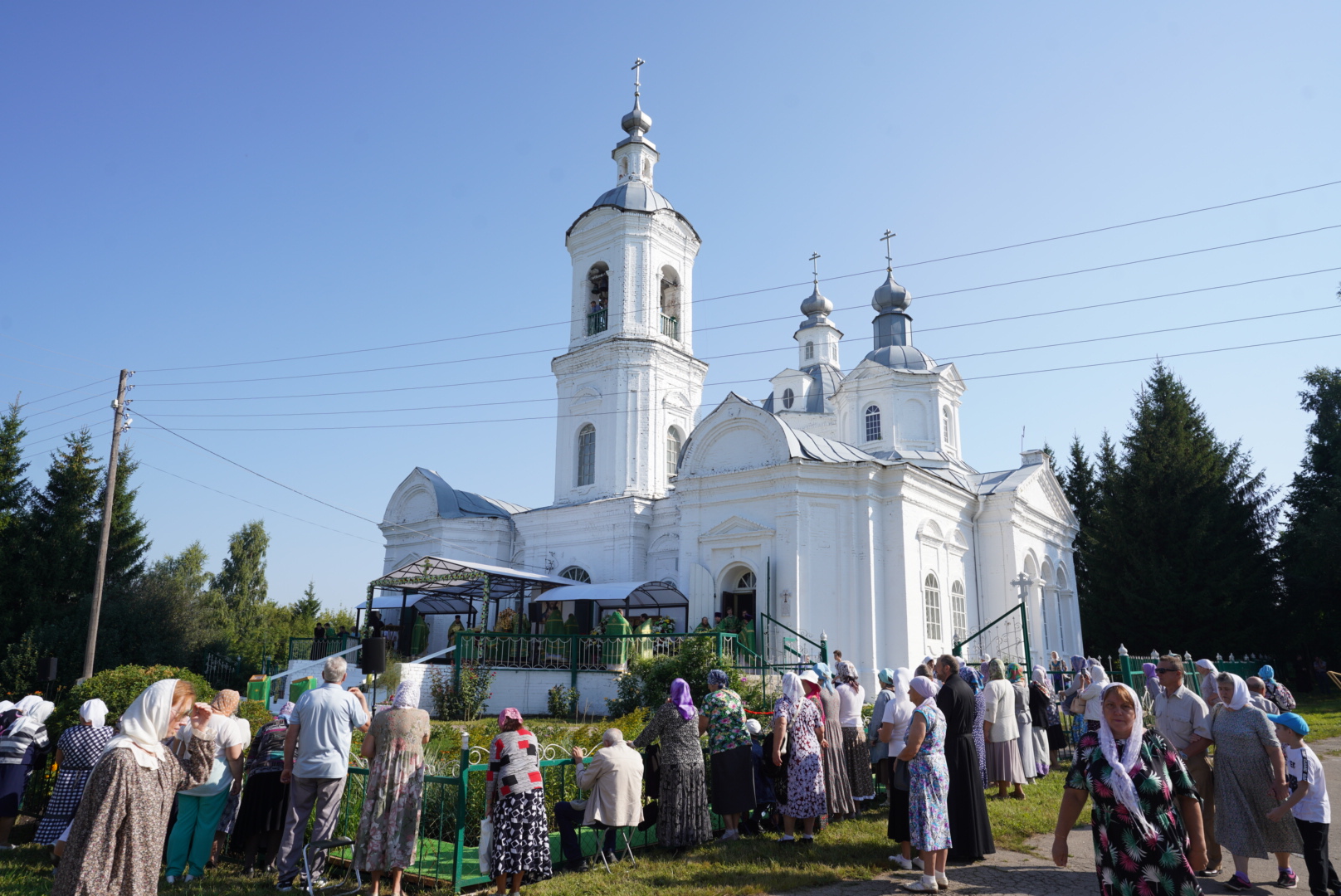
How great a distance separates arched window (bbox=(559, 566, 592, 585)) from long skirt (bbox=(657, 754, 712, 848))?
15.6 metres

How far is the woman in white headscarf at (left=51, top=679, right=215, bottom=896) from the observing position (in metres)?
4.26

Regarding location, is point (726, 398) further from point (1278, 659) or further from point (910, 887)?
point (1278, 659)

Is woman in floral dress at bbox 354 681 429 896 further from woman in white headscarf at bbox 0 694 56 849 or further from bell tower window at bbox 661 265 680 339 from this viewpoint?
bell tower window at bbox 661 265 680 339

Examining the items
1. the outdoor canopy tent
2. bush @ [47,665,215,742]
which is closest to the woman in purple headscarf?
bush @ [47,665,215,742]

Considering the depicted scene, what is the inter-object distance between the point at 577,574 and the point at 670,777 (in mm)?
16264

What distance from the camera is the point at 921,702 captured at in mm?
6828

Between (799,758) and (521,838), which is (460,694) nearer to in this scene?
(799,758)

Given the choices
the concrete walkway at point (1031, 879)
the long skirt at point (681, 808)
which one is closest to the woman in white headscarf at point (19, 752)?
the long skirt at point (681, 808)

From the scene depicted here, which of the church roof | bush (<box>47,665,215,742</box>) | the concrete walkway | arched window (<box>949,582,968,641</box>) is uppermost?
the church roof

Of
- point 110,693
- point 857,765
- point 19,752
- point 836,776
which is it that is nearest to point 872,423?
point 857,765

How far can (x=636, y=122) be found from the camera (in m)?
26.4

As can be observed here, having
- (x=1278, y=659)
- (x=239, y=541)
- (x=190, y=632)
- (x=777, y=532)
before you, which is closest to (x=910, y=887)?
(x=777, y=532)

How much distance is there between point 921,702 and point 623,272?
64.2ft

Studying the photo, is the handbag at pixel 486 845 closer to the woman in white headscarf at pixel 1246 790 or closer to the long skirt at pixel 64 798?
the long skirt at pixel 64 798
